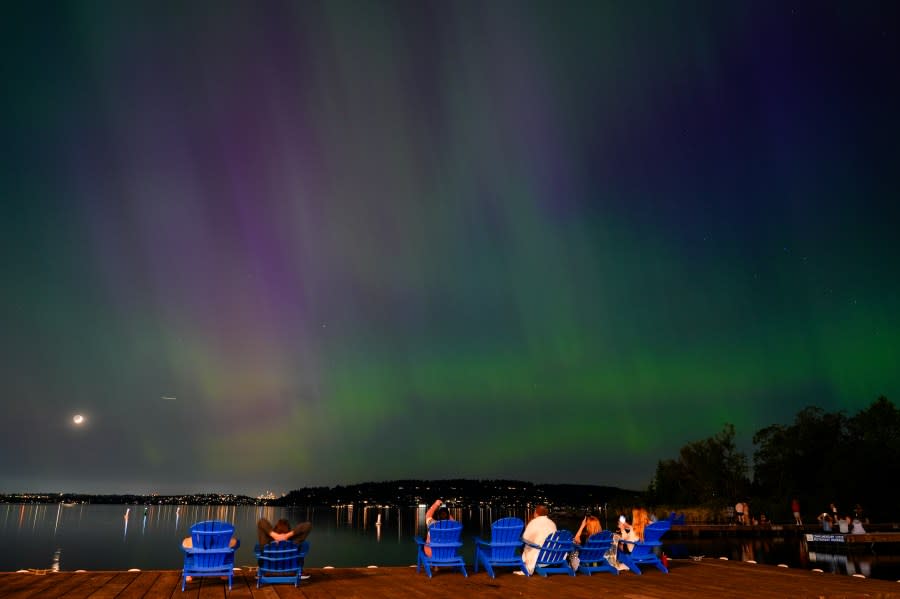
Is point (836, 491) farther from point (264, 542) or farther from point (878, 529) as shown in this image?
point (264, 542)

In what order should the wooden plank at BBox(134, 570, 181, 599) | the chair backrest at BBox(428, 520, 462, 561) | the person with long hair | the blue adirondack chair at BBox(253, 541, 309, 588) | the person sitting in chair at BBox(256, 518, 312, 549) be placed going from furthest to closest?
1. the person with long hair
2. the chair backrest at BBox(428, 520, 462, 561)
3. the person sitting in chair at BBox(256, 518, 312, 549)
4. the blue adirondack chair at BBox(253, 541, 309, 588)
5. the wooden plank at BBox(134, 570, 181, 599)

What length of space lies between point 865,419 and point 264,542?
189 feet

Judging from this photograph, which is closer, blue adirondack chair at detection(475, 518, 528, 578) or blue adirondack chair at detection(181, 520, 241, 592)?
blue adirondack chair at detection(181, 520, 241, 592)

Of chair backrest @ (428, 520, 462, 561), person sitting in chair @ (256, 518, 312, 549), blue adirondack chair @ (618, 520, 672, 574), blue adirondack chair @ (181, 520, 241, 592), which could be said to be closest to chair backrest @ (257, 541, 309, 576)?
person sitting in chair @ (256, 518, 312, 549)

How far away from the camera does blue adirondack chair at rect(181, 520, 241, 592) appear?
916 cm

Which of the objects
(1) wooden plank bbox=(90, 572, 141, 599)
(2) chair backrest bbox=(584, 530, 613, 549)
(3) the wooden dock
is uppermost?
(2) chair backrest bbox=(584, 530, 613, 549)

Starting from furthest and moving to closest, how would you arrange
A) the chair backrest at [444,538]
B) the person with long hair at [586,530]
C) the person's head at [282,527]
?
the person with long hair at [586,530] < the chair backrest at [444,538] < the person's head at [282,527]

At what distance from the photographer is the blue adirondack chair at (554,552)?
10836mm

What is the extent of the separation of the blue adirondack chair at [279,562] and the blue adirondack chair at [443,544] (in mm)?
2063

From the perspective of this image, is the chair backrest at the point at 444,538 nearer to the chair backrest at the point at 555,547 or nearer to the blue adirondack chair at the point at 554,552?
the blue adirondack chair at the point at 554,552

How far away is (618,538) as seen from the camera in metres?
12.2

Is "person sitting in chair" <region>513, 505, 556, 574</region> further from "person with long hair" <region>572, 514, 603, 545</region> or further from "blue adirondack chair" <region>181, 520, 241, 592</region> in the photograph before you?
"blue adirondack chair" <region>181, 520, 241, 592</region>

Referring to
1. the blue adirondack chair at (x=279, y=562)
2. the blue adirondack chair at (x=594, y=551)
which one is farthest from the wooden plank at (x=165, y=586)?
the blue adirondack chair at (x=594, y=551)

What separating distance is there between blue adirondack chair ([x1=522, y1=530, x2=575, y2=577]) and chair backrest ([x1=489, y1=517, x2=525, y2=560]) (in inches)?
7.0
